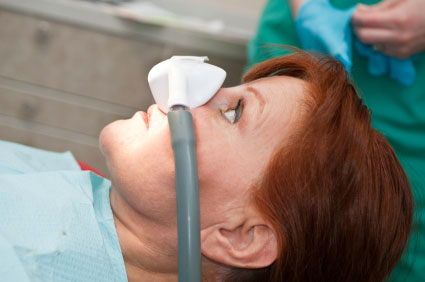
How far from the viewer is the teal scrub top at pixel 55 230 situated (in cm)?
71

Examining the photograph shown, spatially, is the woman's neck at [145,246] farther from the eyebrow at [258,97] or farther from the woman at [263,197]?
the eyebrow at [258,97]

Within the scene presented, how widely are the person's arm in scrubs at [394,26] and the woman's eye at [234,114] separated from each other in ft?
1.52

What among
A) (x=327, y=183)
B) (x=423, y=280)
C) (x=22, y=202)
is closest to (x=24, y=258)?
(x=22, y=202)

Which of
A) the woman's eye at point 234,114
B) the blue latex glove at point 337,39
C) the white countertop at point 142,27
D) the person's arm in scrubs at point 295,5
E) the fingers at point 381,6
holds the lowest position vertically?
the woman's eye at point 234,114

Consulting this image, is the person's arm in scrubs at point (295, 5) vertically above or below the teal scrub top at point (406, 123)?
above

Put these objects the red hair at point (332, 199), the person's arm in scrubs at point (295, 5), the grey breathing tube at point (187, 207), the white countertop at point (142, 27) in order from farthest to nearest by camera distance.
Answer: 1. the white countertop at point (142, 27)
2. the person's arm in scrubs at point (295, 5)
3. the red hair at point (332, 199)
4. the grey breathing tube at point (187, 207)

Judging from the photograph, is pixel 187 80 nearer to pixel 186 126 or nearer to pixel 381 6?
pixel 186 126

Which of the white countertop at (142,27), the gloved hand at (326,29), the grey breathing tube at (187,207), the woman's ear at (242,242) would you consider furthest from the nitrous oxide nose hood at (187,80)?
the white countertop at (142,27)

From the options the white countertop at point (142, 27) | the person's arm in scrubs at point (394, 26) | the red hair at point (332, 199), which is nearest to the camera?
the red hair at point (332, 199)

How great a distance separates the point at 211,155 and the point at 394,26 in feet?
1.94

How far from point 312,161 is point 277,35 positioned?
0.71m

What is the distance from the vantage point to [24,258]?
2.33ft

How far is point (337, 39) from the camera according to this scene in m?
1.08

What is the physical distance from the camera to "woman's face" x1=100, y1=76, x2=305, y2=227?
76 centimetres
